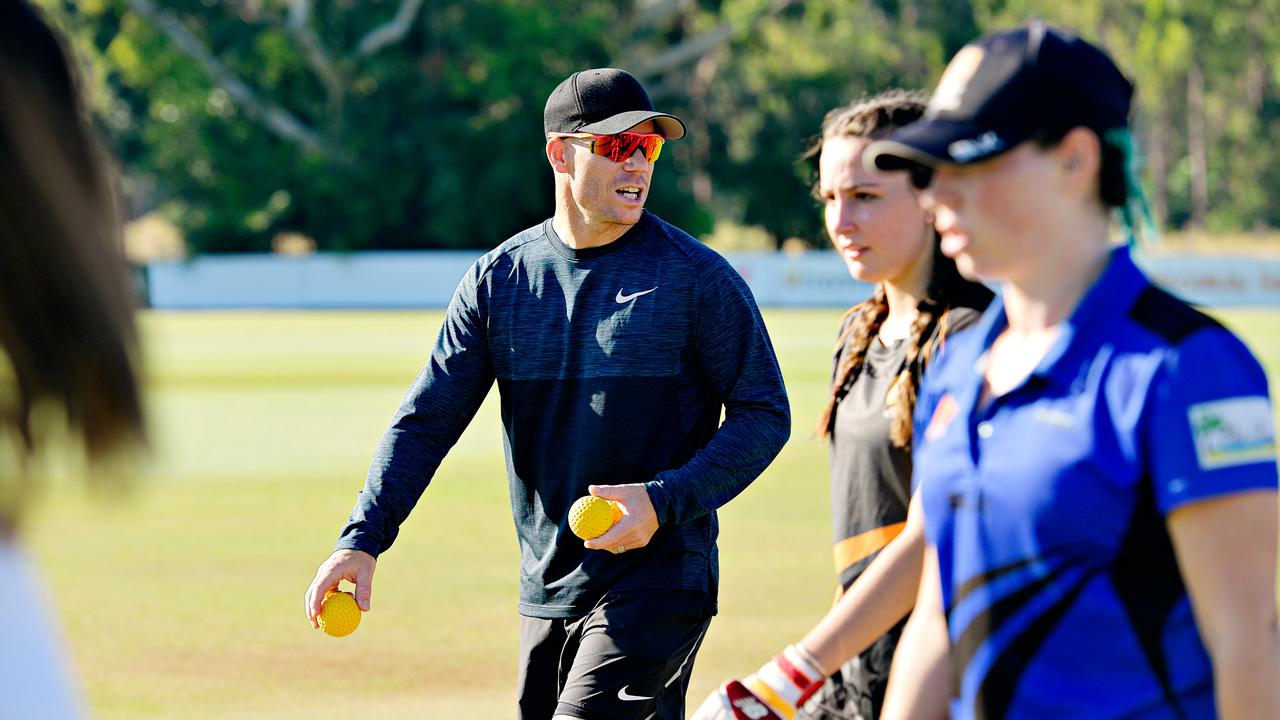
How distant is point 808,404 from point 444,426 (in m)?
15.1

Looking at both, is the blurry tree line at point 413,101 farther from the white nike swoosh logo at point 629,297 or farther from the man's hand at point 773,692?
the man's hand at point 773,692

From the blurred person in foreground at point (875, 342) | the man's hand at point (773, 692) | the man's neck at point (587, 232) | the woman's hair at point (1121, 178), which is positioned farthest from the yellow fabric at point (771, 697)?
the man's neck at point (587, 232)

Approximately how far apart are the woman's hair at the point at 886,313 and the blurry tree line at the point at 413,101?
4583 cm

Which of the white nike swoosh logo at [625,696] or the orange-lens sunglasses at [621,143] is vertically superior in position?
the orange-lens sunglasses at [621,143]

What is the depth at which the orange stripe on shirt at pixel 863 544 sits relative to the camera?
4.12 m

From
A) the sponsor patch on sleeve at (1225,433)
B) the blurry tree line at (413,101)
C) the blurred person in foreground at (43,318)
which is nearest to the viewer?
the blurred person in foreground at (43,318)

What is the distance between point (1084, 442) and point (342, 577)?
256 centimetres

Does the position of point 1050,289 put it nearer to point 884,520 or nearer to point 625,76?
point 884,520

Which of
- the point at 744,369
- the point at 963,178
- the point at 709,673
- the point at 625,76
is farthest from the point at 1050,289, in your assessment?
the point at 709,673

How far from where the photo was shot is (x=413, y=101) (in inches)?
2106

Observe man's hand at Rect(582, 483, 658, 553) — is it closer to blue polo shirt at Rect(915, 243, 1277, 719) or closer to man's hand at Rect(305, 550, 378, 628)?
man's hand at Rect(305, 550, 378, 628)

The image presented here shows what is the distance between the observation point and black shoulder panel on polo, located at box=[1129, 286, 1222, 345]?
8.31ft

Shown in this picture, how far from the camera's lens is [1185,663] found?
8.52 ft

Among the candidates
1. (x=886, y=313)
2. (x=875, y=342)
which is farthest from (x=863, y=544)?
(x=886, y=313)
